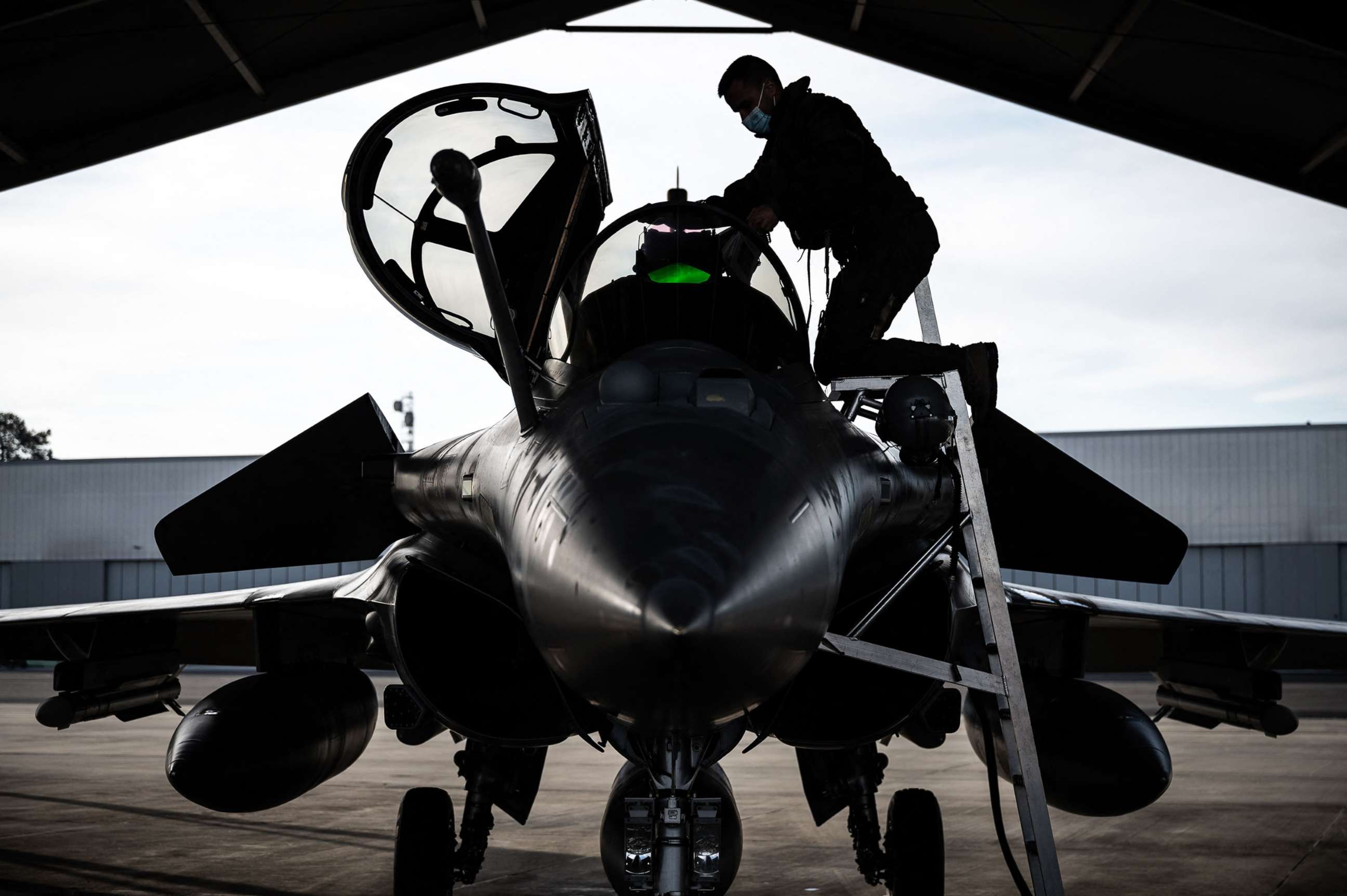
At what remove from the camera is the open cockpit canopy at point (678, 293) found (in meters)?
3.91

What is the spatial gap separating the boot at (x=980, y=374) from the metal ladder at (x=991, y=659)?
0.18 meters

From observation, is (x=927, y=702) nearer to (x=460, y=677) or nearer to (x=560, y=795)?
(x=460, y=677)

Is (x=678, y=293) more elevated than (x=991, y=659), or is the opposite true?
(x=678, y=293)

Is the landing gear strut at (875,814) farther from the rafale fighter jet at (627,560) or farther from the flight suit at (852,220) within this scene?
the flight suit at (852,220)

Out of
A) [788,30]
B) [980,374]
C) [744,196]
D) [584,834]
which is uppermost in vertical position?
[788,30]

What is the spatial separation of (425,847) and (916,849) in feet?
7.48

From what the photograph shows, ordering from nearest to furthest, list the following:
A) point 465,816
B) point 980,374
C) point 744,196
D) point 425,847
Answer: point 980,374, point 744,196, point 425,847, point 465,816

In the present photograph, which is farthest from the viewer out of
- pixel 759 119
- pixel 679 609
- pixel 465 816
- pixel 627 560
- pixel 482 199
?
pixel 465 816

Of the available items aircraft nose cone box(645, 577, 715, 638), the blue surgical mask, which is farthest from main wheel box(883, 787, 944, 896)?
aircraft nose cone box(645, 577, 715, 638)

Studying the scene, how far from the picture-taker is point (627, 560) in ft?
8.39

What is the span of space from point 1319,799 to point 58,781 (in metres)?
12.9

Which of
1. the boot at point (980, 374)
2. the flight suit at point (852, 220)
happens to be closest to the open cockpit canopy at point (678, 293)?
the flight suit at point (852, 220)

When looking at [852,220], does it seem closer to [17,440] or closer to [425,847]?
[425,847]

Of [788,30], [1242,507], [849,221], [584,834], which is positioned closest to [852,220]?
[849,221]
